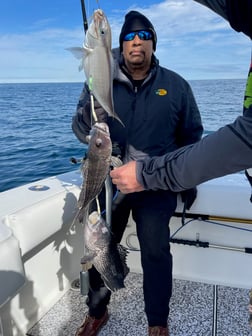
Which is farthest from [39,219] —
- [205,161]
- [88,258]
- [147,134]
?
[205,161]

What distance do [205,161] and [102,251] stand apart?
0.89m

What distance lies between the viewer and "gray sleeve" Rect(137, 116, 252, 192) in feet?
3.15

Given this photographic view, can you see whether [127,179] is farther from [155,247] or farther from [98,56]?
[155,247]

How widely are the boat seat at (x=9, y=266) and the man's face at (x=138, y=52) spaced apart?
4.11 feet

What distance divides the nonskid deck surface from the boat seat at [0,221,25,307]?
725mm

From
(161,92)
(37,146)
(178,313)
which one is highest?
(161,92)

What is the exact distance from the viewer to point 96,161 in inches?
53.9

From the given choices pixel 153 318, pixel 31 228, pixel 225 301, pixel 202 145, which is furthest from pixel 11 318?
pixel 202 145

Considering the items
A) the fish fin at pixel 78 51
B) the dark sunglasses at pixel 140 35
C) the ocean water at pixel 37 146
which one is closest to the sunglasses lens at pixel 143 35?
the dark sunglasses at pixel 140 35

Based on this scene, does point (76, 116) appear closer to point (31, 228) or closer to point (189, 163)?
point (31, 228)

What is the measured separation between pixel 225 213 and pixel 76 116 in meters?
1.19

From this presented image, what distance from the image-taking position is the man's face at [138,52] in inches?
83.4

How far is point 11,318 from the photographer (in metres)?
2.00

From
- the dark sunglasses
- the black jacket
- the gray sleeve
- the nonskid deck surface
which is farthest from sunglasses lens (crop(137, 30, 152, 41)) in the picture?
the nonskid deck surface
